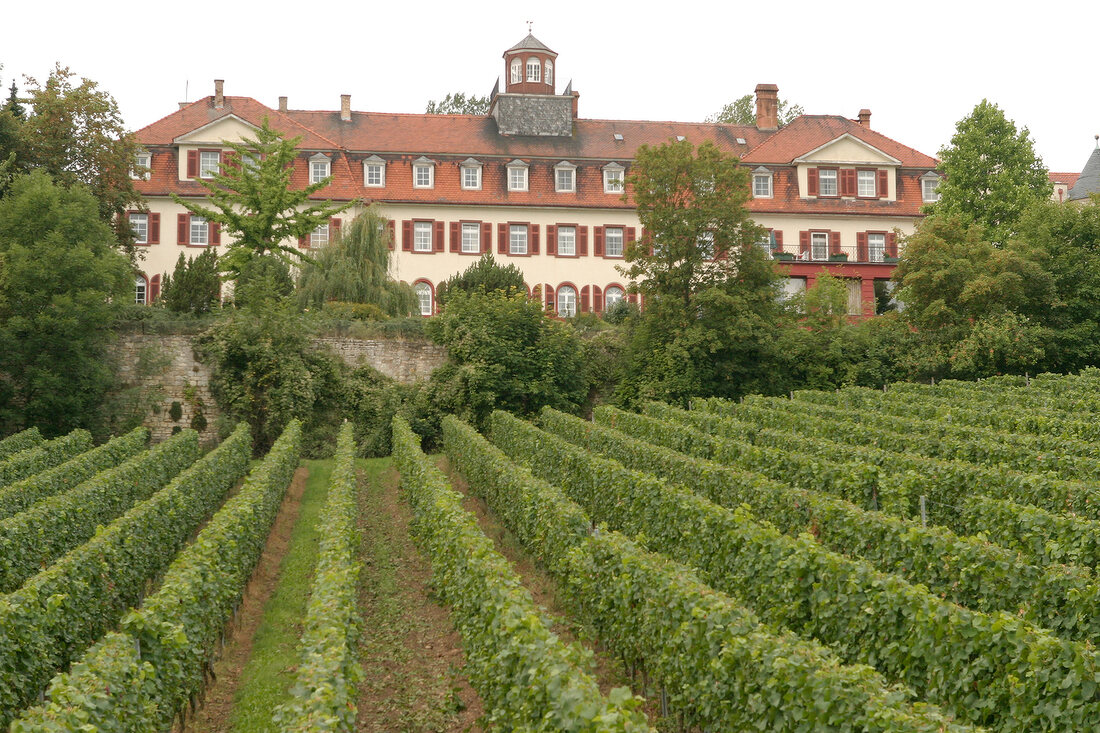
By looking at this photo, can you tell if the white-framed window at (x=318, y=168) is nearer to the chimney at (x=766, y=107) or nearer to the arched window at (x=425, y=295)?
the arched window at (x=425, y=295)

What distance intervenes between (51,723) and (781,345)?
28.6 metres

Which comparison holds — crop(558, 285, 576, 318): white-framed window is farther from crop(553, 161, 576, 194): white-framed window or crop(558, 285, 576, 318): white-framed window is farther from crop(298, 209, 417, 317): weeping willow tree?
crop(298, 209, 417, 317): weeping willow tree

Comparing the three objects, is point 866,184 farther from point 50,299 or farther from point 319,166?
point 50,299

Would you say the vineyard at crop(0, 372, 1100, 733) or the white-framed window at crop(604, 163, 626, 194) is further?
the white-framed window at crop(604, 163, 626, 194)

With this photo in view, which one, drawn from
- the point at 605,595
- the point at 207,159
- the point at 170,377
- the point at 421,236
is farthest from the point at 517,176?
the point at 605,595

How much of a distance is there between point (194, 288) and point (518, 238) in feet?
49.4

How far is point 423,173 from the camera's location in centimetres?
4550

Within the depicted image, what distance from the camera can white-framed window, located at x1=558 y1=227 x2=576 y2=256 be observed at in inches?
1791

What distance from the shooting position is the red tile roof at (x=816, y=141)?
47219 millimetres

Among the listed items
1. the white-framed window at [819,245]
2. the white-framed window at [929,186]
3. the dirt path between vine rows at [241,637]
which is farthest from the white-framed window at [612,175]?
the dirt path between vine rows at [241,637]

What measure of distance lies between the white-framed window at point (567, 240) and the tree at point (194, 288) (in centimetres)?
1546

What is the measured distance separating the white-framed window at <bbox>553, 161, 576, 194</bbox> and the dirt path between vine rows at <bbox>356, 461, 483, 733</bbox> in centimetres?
2928

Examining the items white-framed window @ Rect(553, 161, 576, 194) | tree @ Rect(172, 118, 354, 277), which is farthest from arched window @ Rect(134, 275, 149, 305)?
white-framed window @ Rect(553, 161, 576, 194)

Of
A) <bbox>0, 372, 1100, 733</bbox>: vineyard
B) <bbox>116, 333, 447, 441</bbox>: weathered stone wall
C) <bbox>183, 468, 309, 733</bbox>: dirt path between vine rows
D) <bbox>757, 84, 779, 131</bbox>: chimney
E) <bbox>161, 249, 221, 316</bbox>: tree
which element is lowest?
<bbox>183, 468, 309, 733</bbox>: dirt path between vine rows
